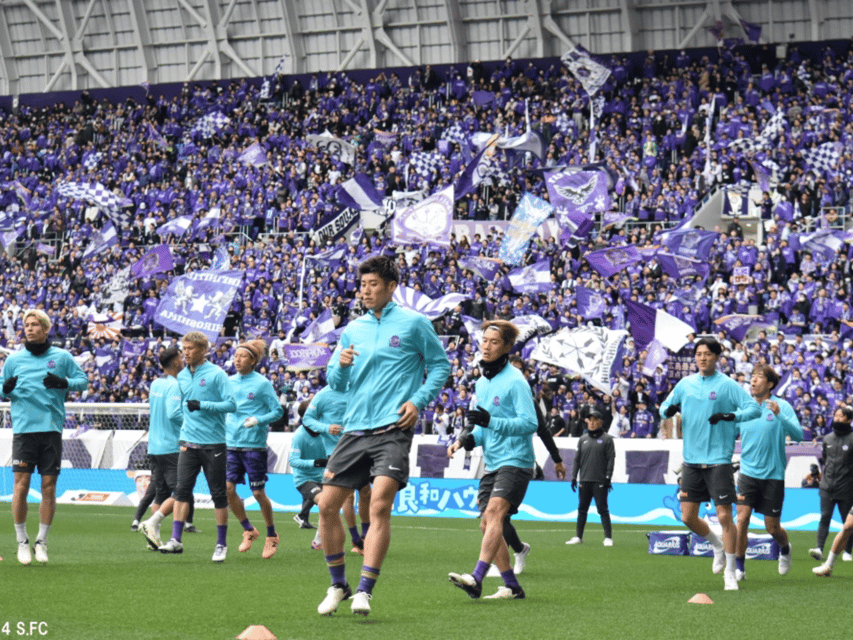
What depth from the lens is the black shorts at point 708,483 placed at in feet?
38.2

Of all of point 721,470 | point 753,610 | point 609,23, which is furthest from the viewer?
point 609,23

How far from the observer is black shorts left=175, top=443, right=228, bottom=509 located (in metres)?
13.2

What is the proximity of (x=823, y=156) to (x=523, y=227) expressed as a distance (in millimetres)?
8178

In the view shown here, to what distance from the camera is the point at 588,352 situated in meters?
27.7

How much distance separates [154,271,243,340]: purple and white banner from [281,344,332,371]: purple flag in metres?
3.23

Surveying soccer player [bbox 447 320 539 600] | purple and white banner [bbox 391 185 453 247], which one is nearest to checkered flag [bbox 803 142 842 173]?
purple and white banner [bbox 391 185 453 247]

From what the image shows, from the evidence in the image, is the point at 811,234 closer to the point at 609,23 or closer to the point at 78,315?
the point at 609,23

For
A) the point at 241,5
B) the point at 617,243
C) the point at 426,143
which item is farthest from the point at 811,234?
the point at 241,5

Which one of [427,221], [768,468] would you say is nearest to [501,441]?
[768,468]

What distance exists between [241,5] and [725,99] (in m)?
20.2

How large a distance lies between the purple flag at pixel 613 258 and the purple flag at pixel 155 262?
13.2 metres

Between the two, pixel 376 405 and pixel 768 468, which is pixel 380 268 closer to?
pixel 376 405

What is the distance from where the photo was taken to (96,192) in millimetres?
41938

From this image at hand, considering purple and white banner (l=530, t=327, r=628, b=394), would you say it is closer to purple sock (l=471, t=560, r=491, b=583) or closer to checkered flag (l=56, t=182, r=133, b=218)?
purple sock (l=471, t=560, r=491, b=583)
